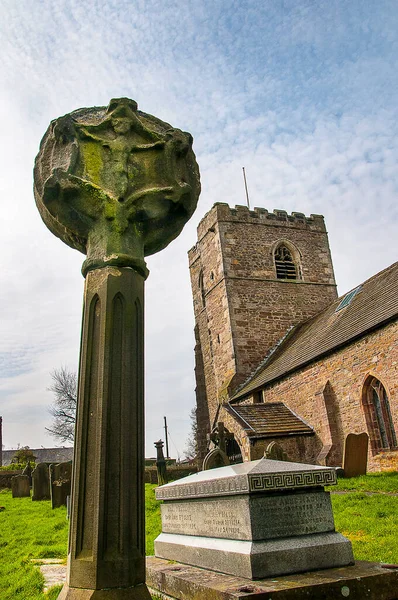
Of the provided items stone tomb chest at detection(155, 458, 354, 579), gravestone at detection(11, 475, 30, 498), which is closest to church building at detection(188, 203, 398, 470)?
gravestone at detection(11, 475, 30, 498)

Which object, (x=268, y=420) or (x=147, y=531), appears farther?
(x=268, y=420)

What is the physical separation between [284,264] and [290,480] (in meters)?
21.9

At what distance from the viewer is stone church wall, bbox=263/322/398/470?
40.3 ft

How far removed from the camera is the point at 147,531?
23.3ft

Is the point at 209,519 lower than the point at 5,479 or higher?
lower

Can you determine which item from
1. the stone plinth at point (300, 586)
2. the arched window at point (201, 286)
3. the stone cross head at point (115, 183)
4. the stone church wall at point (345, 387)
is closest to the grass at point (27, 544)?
the stone plinth at point (300, 586)

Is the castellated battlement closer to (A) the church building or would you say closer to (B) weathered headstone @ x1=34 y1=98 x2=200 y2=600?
(A) the church building

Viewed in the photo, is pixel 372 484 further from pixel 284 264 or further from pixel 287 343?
pixel 284 264

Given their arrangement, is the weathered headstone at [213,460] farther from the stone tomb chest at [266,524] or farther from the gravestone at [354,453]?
the stone tomb chest at [266,524]

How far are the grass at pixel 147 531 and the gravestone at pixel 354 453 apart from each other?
0.67 m

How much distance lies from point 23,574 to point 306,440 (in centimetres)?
1164

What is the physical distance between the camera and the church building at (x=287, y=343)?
13.2m

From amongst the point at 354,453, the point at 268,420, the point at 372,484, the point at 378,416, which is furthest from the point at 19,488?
the point at 378,416

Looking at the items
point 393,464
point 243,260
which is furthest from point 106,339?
point 243,260
